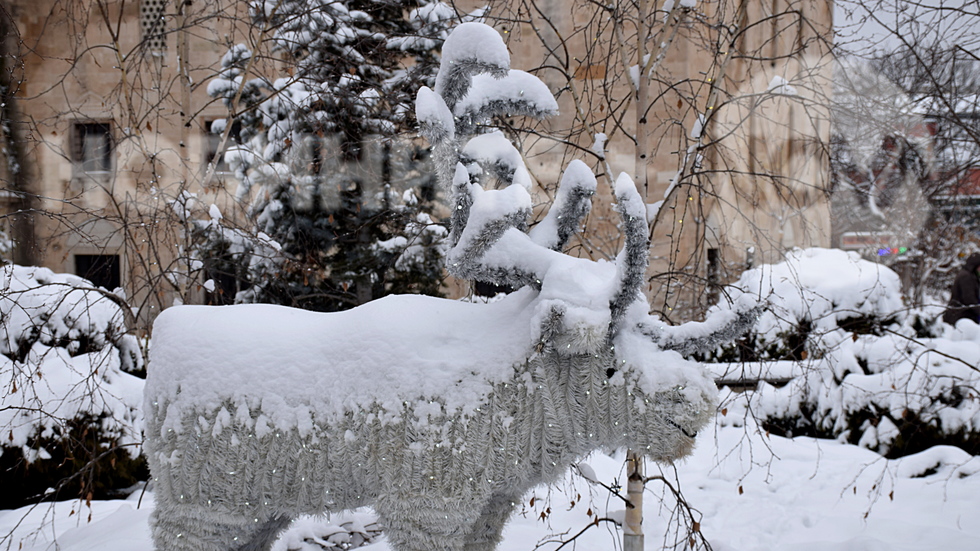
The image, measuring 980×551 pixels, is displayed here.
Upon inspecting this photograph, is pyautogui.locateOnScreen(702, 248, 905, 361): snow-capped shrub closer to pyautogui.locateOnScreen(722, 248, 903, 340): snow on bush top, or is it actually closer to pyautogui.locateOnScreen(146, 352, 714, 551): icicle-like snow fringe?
pyautogui.locateOnScreen(722, 248, 903, 340): snow on bush top

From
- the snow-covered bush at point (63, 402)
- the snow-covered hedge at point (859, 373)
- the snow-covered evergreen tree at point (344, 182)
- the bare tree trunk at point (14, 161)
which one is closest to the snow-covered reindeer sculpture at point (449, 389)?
the bare tree trunk at point (14, 161)

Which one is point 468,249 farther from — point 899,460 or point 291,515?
point 899,460

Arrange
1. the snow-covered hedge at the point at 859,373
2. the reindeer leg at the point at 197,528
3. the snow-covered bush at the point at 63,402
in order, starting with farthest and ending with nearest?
1. the snow-covered hedge at the point at 859,373
2. the snow-covered bush at the point at 63,402
3. the reindeer leg at the point at 197,528

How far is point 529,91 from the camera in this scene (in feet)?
7.97

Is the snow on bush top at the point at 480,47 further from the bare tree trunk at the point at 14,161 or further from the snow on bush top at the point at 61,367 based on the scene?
the snow on bush top at the point at 61,367

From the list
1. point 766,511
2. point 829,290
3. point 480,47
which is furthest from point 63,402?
point 829,290

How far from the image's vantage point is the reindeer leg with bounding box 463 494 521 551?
8.37ft

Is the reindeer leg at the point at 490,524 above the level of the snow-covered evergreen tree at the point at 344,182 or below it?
below

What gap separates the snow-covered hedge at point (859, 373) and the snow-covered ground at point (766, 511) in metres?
0.31

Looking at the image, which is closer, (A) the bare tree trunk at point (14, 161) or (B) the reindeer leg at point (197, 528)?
(B) the reindeer leg at point (197, 528)

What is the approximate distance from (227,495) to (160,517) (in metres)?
0.31

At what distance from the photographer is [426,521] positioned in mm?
2207

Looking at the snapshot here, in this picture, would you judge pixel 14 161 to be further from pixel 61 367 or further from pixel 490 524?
pixel 490 524

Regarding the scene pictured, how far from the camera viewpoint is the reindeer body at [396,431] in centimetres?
224
